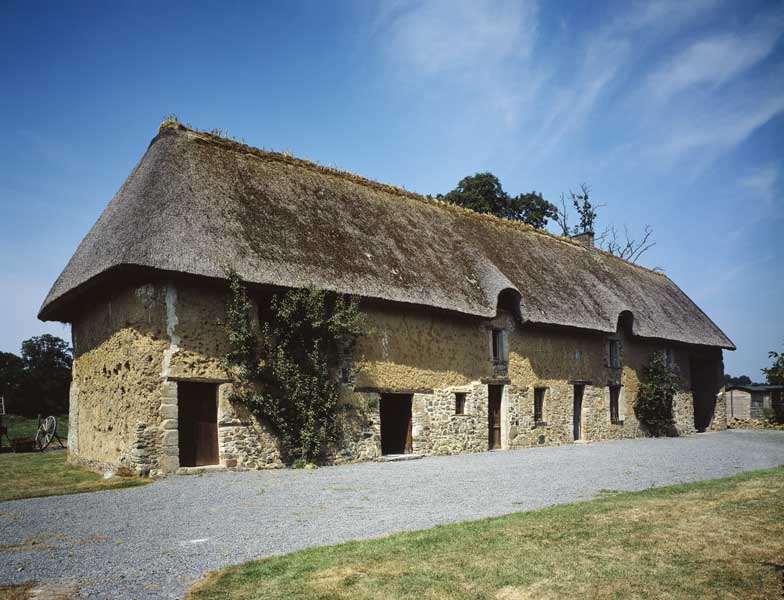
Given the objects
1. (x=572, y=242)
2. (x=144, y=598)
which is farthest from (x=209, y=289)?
(x=572, y=242)

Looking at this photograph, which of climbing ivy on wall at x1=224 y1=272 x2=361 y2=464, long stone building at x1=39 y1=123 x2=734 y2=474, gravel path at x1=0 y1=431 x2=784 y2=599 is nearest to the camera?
gravel path at x1=0 y1=431 x2=784 y2=599

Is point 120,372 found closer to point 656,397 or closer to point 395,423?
point 395,423

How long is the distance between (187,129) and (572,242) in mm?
17169

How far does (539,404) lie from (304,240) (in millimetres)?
9799

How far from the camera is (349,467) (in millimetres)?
13664

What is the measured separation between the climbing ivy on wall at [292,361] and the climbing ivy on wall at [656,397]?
14608 millimetres

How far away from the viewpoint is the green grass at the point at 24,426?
26031 mm

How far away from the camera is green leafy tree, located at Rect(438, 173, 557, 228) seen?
39.9 meters

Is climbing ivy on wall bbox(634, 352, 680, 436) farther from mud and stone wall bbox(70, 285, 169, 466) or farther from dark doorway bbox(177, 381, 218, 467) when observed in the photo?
mud and stone wall bbox(70, 285, 169, 466)

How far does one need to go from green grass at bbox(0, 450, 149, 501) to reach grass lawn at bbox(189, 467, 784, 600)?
655 cm

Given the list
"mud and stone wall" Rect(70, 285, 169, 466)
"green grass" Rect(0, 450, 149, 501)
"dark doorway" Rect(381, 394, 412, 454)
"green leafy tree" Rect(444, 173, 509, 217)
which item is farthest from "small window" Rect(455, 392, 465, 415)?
"green leafy tree" Rect(444, 173, 509, 217)

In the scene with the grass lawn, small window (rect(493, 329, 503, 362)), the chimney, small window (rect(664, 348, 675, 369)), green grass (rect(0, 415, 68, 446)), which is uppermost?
the chimney

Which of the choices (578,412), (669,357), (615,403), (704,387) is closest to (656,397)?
(615,403)

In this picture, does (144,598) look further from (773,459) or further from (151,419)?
(773,459)
